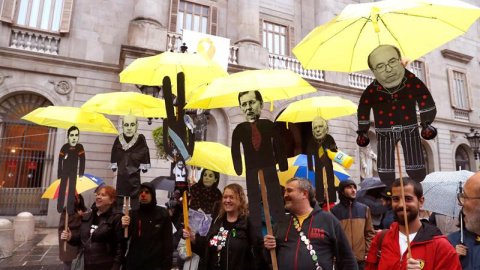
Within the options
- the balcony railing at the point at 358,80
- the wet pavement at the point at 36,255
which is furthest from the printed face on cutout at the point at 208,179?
the balcony railing at the point at 358,80

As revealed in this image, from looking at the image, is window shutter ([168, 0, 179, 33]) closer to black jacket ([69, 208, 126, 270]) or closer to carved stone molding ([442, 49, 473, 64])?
black jacket ([69, 208, 126, 270])

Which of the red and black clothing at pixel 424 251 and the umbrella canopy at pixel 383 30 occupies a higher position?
the umbrella canopy at pixel 383 30

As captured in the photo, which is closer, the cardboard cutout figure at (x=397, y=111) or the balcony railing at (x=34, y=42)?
the cardboard cutout figure at (x=397, y=111)

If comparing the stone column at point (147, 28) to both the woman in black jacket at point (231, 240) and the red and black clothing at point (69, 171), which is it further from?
the woman in black jacket at point (231, 240)

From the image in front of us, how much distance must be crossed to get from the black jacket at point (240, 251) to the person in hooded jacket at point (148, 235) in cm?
92

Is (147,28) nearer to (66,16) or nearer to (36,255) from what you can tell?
(66,16)

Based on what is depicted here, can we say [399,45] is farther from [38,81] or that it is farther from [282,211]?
[38,81]

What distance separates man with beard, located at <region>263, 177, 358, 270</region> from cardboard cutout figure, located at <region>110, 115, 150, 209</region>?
2.07 meters

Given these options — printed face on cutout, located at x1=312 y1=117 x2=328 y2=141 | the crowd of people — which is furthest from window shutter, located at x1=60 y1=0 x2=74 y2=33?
printed face on cutout, located at x1=312 y1=117 x2=328 y2=141

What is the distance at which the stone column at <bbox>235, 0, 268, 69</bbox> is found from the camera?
1389 cm

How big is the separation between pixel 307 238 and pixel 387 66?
177cm

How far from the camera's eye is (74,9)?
1277 cm

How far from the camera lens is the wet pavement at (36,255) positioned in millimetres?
6828

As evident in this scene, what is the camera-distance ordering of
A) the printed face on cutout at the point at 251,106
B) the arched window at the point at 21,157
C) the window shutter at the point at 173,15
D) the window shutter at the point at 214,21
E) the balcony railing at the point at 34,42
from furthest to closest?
the window shutter at the point at 214,21 < the window shutter at the point at 173,15 < the balcony railing at the point at 34,42 < the arched window at the point at 21,157 < the printed face on cutout at the point at 251,106
